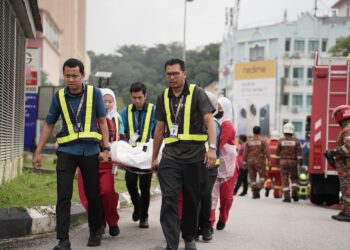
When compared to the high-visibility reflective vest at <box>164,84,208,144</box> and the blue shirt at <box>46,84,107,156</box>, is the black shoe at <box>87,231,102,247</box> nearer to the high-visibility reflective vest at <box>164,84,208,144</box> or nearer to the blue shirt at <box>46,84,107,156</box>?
the blue shirt at <box>46,84,107,156</box>

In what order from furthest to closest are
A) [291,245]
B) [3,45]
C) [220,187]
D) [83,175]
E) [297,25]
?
1. [297,25]
2. [3,45]
3. [220,187]
4. [291,245]
5. [83,175]

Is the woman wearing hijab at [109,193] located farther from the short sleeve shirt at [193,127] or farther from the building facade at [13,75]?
the building facade at [13,75]

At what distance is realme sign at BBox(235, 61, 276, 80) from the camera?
63.4m

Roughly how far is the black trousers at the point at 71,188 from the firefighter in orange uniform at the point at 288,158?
30.3ft

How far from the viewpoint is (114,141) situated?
8.24 m

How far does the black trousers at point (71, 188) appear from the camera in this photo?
673 cm

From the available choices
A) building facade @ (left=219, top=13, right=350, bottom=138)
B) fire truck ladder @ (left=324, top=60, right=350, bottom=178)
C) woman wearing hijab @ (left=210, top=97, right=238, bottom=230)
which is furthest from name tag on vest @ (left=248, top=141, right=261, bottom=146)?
building facade @ (left=219, top=13, right=350, bottom=138)

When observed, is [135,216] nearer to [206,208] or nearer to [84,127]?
[206,208]

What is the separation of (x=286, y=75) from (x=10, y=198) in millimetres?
56635

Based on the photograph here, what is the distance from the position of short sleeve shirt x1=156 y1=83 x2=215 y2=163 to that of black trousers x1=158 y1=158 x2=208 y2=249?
65 millimetres

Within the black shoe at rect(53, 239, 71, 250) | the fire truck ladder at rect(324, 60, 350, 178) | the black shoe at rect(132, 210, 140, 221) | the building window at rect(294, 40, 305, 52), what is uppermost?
the building window at rect(294, 40, 305, 52)

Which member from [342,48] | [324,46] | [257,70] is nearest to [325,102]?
[342,48]

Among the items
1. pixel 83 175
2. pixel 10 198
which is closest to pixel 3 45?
pixel 10 198

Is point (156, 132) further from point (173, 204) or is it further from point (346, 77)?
point (346, 77)
